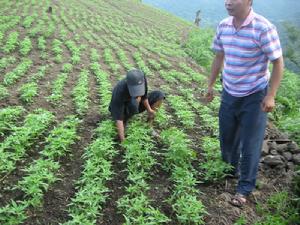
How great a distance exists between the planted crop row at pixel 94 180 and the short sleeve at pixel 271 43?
2.51m

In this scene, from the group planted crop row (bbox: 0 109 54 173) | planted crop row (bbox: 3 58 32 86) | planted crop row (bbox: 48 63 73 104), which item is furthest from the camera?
planted crop row (bbox: 3 58 32 86)

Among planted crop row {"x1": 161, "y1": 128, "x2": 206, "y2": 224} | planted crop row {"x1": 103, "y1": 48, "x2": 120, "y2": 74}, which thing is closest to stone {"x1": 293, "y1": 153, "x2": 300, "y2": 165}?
planted crop row {"x1": 161, "y1": 128, "x2": 206, "y2": 224}

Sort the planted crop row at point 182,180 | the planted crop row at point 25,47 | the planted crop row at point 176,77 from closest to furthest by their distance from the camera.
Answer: the planted crop row at point 182,180, the planted crop row at point 176,77, the planted crop row at point 25,47

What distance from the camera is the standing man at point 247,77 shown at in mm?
4418

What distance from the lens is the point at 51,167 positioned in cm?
519

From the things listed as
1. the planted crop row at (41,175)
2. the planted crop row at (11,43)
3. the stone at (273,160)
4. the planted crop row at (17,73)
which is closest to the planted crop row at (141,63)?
the planted crop row at (17,73)

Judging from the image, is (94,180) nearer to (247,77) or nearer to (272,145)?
(247,77)

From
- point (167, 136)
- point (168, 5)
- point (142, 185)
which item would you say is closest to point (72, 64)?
point (167, 136)

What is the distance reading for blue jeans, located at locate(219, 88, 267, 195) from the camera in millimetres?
4754

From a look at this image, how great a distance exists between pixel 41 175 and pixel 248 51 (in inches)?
117

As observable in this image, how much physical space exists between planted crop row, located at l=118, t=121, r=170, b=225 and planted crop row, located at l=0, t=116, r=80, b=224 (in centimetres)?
93

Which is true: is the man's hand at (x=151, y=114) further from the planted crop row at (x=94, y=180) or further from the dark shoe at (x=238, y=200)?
the dark shoe at (x=238, y=200)

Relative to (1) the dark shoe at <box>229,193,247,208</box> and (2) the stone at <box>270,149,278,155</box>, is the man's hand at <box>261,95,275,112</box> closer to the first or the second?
(1) the dark shoe at <box>229,193,247,208</box>

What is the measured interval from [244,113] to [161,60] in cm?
976
